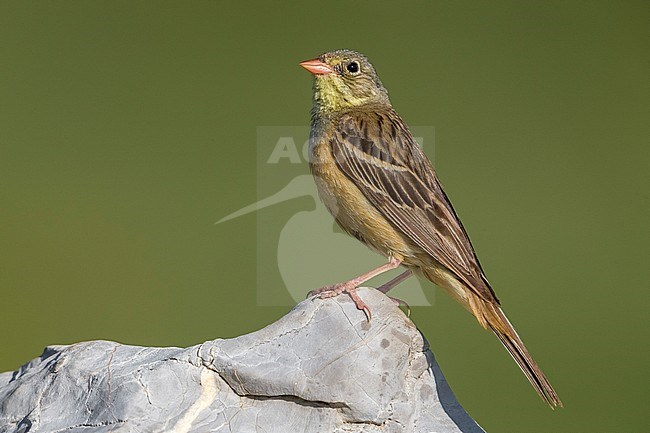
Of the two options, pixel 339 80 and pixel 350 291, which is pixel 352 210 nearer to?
pixel 350 291

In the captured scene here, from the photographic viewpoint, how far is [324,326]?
8.87 feet

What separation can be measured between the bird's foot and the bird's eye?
0.89 m

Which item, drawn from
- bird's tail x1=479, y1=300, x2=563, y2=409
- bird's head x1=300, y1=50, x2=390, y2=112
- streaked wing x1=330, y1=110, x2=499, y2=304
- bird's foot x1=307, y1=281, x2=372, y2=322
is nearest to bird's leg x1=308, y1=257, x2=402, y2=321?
bird's foot x1=307, y1=281, x2=372, y2=322

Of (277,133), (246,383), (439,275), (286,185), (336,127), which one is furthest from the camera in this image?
(277,133)

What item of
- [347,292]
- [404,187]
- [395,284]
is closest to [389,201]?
[404,187]

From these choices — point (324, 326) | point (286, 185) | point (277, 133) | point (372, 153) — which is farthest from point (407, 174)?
point (277, 133)

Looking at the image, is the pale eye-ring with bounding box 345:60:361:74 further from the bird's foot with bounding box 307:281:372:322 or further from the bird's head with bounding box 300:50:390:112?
the bird's foot with bounding box 307:281:372:322

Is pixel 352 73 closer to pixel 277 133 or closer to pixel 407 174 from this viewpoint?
pixel 407 174

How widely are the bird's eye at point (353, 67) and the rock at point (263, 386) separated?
1.00 metres

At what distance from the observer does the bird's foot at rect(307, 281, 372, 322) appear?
2771mm

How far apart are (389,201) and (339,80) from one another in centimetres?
54

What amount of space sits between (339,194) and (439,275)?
1.33 ft

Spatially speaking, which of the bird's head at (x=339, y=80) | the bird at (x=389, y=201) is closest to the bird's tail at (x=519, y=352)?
the bird at (x=389, y=201)

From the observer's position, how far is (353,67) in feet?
11.3
